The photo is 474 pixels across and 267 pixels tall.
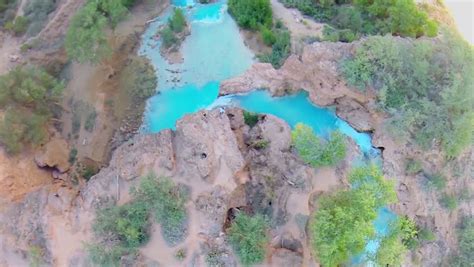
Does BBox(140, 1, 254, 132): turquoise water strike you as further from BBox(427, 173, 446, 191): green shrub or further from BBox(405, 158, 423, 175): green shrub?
BBox(427, 173, 446, 191): green shrub

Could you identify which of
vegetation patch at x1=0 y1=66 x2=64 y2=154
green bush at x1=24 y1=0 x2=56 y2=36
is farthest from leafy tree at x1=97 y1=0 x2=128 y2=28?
vegetation patch at x1=0 y1=66 x2=64 y2=154

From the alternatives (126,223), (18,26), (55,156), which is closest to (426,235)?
(126,223)

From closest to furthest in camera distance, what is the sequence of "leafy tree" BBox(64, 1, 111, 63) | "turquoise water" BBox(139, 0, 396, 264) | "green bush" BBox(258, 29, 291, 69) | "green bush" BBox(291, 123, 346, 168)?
"green bush" BBox(291, 123, 346, 168)
"leafy tree" BBox(64, 1, 111, 63)
"turquoise water" BBox(139, 0, 396, 264)
"green bush" BBox(258, 29, 291, 69)

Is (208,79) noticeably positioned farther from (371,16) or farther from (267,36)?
(371,16)

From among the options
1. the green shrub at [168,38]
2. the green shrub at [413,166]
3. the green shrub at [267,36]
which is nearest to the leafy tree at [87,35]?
the green shrub at [168,38]

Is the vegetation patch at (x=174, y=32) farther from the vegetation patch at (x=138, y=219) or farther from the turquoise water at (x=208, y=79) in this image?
the vegetation patch at (x=138, y=219)

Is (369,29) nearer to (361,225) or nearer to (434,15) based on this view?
(434,15)
